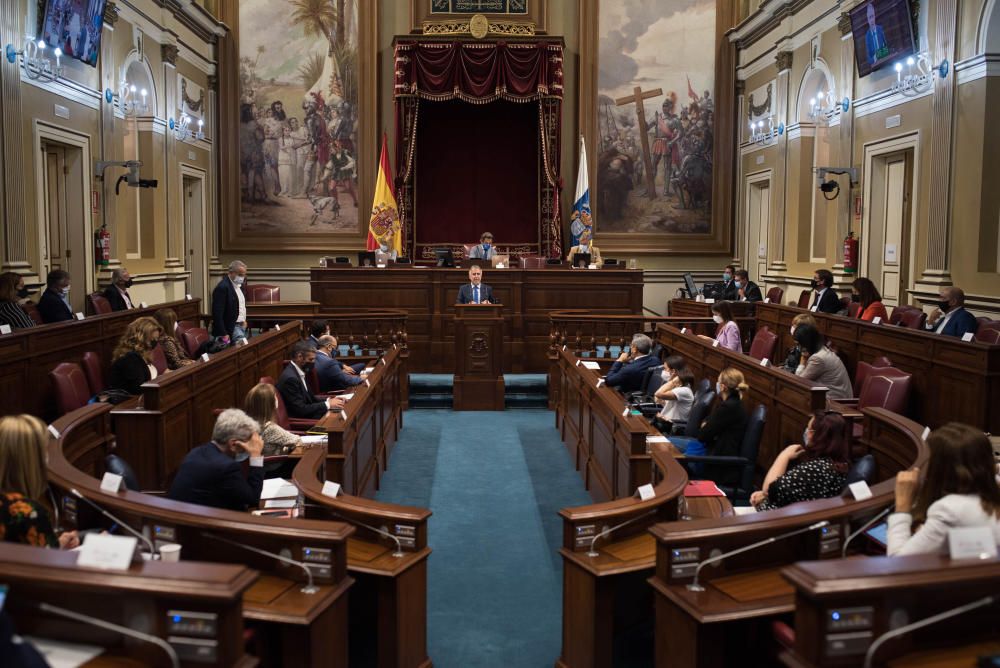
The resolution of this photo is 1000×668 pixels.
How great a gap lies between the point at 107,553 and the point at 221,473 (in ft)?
5.49

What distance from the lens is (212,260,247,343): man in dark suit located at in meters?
9.05

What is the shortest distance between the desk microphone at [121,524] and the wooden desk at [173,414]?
203cm

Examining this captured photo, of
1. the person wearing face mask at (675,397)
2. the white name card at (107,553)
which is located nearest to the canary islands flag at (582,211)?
the person wearing face mask at (675,397)

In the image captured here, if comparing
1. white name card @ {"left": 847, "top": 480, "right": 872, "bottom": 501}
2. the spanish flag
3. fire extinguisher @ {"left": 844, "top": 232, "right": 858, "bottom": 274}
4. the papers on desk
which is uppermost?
the spanish flag

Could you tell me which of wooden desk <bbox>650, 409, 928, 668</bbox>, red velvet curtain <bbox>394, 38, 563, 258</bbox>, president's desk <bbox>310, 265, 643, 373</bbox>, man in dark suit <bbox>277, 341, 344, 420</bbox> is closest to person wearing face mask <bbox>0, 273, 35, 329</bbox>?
man in dark suit <bbox>277, 341, 344, 420</bbox>

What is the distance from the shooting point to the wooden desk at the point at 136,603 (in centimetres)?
233

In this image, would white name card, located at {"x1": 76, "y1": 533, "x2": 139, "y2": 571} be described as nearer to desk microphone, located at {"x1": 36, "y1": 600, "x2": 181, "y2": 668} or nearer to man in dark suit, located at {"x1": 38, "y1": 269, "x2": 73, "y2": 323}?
desk microphone, located at {"x1": 36, "y1": 600, "x2": 181, "y2": 668}

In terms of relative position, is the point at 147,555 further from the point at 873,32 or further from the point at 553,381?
the point at 873,32

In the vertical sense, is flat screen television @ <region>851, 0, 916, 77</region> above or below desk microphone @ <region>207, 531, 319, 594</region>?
above

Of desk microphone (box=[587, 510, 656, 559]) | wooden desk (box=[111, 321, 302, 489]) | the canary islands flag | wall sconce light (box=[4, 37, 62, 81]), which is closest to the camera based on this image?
desk microphone (box=[587, 510, 656, 559])

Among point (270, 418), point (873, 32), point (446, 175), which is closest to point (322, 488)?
point (270, 418)

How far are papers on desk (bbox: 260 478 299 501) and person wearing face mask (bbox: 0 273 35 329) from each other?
3.99 meters

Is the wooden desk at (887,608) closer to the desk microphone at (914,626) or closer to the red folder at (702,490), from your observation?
the desk microphone at (914,626)

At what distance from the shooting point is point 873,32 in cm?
1083
